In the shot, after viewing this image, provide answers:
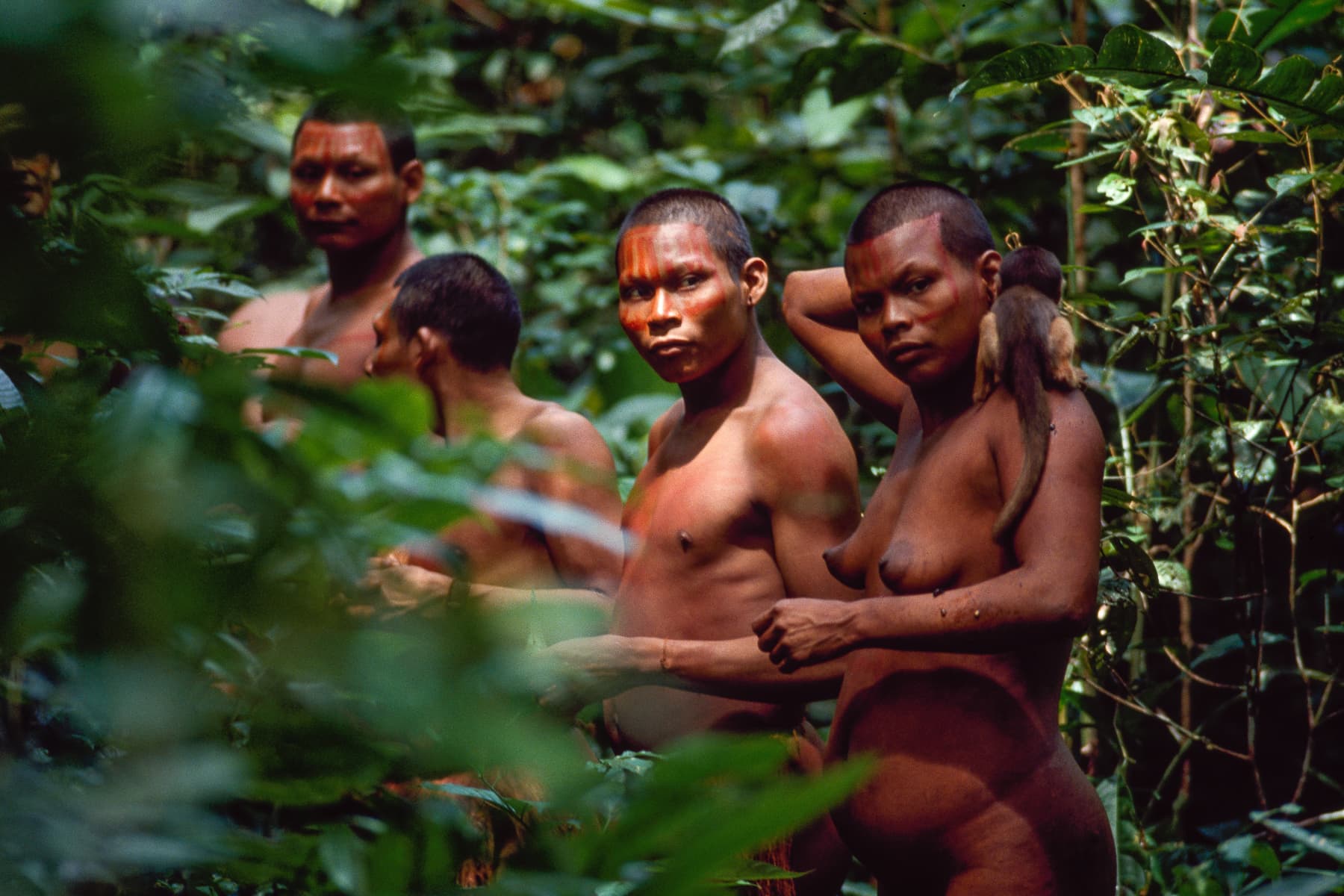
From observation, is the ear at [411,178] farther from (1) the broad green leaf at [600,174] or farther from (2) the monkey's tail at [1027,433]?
(2) the monkey's tail at [1027,433]

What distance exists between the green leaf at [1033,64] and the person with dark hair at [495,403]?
78cm

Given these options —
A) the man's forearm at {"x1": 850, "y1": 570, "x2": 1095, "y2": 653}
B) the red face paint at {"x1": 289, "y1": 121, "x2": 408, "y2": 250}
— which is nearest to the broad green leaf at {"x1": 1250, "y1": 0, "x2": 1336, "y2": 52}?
the man's forearm at {"x1": 850, "y1": 570, "x2": 1095, "y2": 653}

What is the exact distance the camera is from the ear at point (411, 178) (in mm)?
2941

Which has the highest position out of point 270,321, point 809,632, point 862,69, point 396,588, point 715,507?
point 396,588

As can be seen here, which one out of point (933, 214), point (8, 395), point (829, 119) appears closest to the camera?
point (8, 395)

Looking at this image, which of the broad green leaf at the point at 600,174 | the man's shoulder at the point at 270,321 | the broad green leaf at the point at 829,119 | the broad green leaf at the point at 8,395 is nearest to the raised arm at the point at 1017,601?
the broad green leaf at the point at 8,395

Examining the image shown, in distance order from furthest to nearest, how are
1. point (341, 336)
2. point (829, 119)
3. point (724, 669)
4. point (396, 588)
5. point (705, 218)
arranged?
point (829, 119) < point (341, 336) < point (705, 218) < point (724, 669) < point (396, 588)

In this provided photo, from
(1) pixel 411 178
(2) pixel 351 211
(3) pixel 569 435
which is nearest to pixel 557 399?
(1) pixel 411 178

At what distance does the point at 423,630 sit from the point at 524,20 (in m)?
5.36

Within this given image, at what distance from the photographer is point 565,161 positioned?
4547mm

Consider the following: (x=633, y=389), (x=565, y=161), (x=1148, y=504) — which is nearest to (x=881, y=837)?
(x=1148, y=504)

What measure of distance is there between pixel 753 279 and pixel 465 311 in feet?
1.86

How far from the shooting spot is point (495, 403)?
7.59 ft

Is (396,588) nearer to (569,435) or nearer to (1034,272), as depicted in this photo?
(1034,272)
